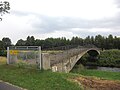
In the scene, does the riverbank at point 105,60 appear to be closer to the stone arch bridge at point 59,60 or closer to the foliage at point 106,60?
the foliage at point 106,60

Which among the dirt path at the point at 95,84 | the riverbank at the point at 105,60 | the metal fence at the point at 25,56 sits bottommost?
the riverbank at the point at 105,60

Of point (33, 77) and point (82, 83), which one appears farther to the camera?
point (33, 77)

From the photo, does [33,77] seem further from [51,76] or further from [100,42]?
[100,42]

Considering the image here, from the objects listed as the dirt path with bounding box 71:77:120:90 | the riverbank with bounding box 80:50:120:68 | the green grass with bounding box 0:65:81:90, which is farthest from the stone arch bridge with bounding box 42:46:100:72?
the riverbank with bounding box 80:50:120:68

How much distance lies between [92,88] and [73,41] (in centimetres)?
12853

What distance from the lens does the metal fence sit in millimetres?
22358

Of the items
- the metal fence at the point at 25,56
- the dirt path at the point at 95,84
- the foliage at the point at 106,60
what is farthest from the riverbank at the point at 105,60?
the dirt path at the point at 95,84

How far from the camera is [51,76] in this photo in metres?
18.0

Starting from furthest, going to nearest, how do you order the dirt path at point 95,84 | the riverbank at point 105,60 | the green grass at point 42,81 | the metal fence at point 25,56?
the riverbank at point 105,60, the metal fence at point 25,56, the dirt path at point 95,84, the green grass at point 42,81

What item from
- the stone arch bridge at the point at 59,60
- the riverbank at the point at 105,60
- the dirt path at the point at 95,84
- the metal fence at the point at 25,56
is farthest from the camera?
the riverbank at the point at 105,60

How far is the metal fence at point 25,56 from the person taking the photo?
22358mm

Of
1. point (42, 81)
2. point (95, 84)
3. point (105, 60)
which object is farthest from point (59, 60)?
point (105, 60)

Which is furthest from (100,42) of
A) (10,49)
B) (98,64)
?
(10,49)

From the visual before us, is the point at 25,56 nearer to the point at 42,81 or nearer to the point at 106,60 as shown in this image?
the point at 42,81
